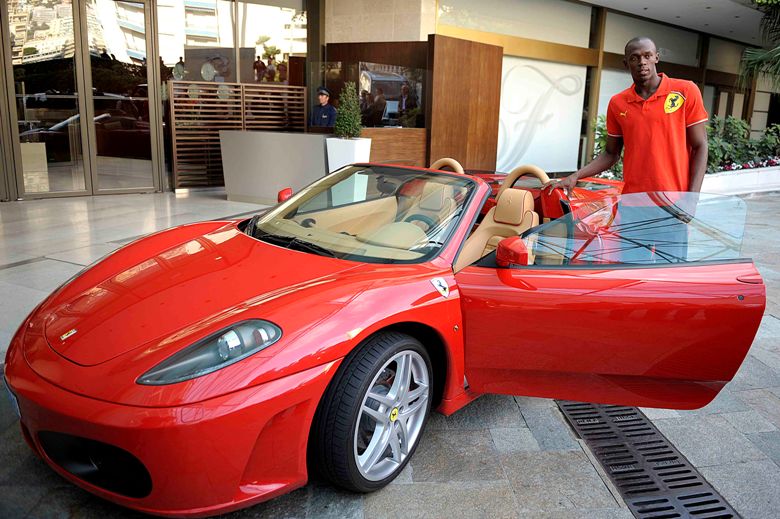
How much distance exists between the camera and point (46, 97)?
32.1 feet

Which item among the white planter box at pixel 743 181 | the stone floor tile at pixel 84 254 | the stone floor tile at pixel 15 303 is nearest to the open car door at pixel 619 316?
the stone floor tile at pixel 15 303

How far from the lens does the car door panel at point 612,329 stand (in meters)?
2.70

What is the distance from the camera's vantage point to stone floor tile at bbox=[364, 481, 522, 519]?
8.11ft

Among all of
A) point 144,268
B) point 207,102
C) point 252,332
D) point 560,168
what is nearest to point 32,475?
point 144,268

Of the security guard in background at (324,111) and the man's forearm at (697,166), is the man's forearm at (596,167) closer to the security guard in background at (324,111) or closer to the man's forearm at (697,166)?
the man's forearm at (697,166)

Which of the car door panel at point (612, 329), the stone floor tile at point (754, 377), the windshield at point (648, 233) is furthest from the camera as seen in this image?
the stone floor tile at point (754, 377)

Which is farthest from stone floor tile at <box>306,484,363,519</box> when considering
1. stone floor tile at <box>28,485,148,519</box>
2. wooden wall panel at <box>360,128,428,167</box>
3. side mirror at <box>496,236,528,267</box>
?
wooden wall panel at <box>360,128,428,167</box>

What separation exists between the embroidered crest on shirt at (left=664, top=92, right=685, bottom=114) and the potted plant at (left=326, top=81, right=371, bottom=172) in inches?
228

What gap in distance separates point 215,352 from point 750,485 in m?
2.28

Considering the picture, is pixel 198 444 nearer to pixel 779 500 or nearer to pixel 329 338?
pixel 329 338

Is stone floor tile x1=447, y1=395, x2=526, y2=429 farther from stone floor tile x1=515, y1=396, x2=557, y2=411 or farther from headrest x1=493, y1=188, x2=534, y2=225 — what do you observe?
headrest x1=493, y1=188, x2=534, y2=225

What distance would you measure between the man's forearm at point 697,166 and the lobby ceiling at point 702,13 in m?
13.0

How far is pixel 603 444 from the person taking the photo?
3.07 meters

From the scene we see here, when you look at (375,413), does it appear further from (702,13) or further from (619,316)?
(702,13)
